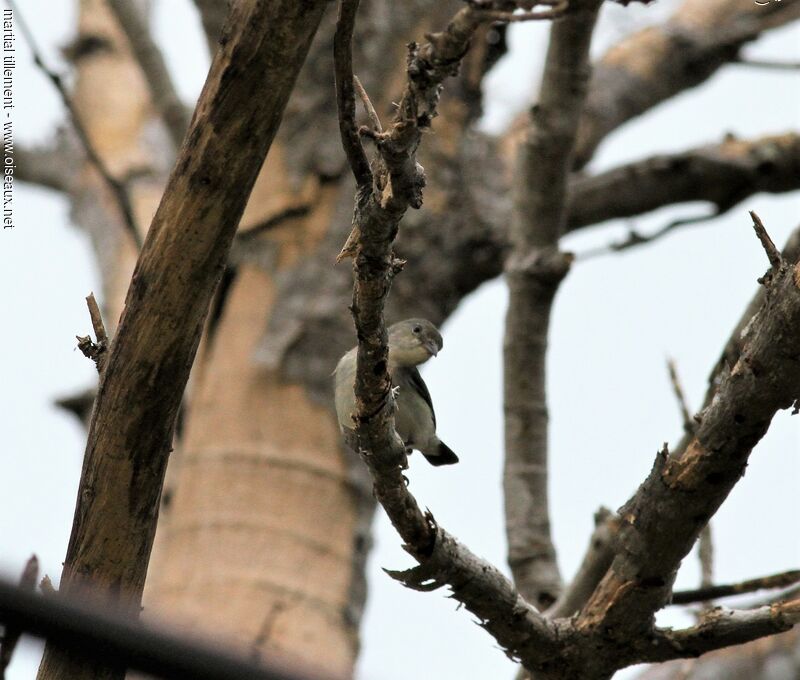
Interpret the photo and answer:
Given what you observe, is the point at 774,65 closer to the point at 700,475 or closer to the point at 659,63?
the point at 659,63

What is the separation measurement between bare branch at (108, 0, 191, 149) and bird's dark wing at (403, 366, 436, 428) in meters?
3.03

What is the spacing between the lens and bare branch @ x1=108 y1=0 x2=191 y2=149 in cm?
647

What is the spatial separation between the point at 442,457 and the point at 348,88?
2.38 m

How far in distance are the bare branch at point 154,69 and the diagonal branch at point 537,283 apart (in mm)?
2827

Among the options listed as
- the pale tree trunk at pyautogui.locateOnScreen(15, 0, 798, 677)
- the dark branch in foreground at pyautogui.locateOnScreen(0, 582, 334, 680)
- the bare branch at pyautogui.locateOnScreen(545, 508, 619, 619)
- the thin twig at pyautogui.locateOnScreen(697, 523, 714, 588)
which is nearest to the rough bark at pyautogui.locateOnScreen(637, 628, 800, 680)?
the thin twig at pyautogui.locateOnScreen(697, 523, 714, 588)

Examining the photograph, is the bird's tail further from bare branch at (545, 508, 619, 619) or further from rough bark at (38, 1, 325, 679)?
rough bark at (38, 1, 325, 679)

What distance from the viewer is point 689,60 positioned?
744 centimetres

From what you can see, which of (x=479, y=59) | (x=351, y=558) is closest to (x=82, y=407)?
(x=351, y=558)

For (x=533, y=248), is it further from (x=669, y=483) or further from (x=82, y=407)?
(x=82, y=407)

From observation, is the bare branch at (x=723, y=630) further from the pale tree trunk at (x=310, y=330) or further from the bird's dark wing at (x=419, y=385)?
the pale tree trunk at (x=310, y=330)

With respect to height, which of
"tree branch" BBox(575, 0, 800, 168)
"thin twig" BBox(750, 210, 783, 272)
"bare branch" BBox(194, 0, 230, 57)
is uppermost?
"tree branch" BBox(575, 0, 800, 168)

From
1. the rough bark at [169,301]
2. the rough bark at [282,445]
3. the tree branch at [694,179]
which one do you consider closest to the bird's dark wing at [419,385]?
the rough bark at [282,445]

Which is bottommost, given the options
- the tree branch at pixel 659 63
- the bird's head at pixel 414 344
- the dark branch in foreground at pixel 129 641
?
the dark branch in foreground at pixel 129 641

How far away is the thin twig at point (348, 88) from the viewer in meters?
1.91
